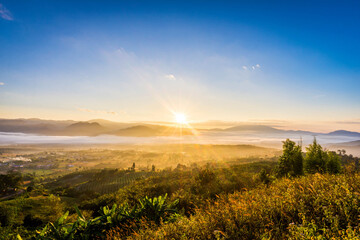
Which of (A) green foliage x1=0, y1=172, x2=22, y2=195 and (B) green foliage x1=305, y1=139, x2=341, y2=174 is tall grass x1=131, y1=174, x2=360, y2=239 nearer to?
(B) green foliage x1=305, y1=139, x2=341, y2=174

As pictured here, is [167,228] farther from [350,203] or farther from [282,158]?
[282,158]

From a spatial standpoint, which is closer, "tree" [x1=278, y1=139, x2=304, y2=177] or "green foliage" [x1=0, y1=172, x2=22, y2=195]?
"tree" [x1=278, y1=139, x2=304, y2=177]

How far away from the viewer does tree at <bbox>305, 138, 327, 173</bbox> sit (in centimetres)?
1236

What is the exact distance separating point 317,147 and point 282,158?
2631mm

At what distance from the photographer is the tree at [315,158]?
40.5 ft

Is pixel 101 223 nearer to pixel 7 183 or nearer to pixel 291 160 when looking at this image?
pixel 291 160

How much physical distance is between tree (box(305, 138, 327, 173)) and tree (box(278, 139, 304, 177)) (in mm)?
549

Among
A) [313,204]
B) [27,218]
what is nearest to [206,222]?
[313,204]

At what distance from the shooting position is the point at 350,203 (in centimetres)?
408

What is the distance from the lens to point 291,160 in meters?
13.6

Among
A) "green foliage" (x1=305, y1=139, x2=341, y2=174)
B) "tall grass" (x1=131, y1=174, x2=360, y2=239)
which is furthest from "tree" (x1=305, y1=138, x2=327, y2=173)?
"tall grass" (x1=131, y1=174, x2=360, y2=239)

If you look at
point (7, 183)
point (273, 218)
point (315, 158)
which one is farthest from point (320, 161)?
point (7, 183)

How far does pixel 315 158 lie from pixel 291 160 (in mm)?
1591

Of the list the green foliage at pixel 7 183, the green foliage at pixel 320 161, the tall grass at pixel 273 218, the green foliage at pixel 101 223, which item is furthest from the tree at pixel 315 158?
the green foliage at pixel 7 183
